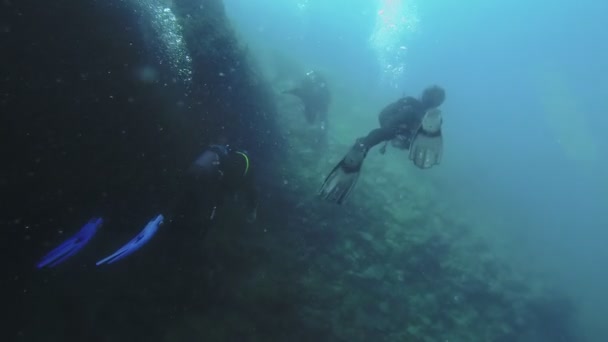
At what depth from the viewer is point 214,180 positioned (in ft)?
13.3

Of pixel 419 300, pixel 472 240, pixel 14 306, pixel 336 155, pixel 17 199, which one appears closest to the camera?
pixel 17 199

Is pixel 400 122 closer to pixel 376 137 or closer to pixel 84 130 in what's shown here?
pixel 376 137

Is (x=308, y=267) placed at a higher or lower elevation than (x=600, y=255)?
lower

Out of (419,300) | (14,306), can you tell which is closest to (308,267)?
(419,300)

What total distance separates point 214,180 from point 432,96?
12.4ft

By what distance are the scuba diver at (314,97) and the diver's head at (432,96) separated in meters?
7.25

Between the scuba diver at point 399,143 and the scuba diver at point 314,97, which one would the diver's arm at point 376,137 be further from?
the scuba diver at point 314,97

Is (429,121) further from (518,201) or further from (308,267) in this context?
(518,201)

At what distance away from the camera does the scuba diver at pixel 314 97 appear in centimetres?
1284

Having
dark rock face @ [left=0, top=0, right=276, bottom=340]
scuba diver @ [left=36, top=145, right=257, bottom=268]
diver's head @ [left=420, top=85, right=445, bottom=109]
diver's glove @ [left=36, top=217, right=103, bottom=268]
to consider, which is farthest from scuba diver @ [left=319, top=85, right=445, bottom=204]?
diver's glove @ [left=36, top=217, right=103, bottom=268]

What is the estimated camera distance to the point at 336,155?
40.0 feet

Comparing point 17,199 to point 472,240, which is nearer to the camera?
point 17,199

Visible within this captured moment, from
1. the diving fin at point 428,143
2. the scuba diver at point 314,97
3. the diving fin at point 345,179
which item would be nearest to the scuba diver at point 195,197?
the diving fin at point 345,179

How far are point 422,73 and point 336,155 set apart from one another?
4612 cm
